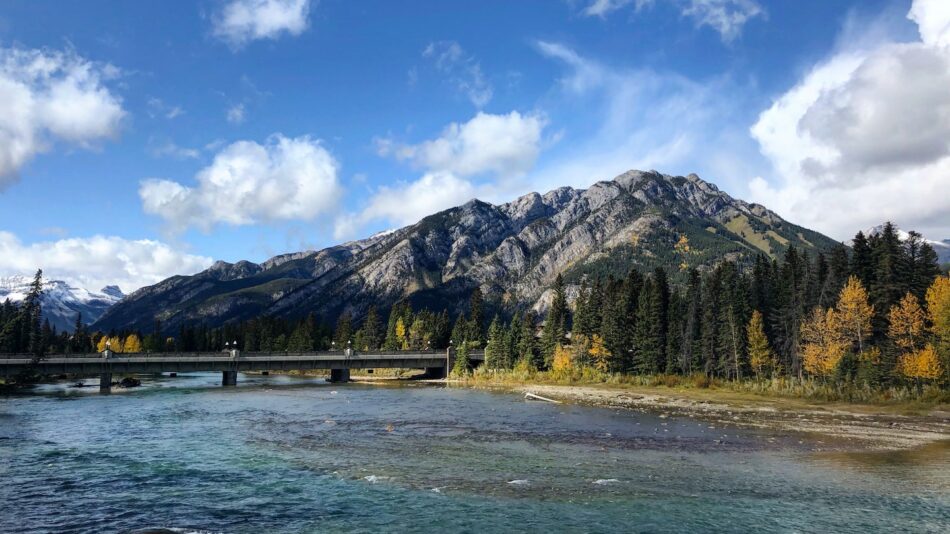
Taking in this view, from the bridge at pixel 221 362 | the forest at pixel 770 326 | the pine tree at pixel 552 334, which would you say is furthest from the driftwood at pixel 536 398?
the bridge at pixel 221 362

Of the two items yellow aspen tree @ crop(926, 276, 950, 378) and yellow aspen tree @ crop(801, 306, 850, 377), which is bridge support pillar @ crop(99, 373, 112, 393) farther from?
yellow aspen tree @ crop(926, 276, 950, 378)

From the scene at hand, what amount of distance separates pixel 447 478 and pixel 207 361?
103835mm

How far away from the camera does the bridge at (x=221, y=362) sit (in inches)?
3964

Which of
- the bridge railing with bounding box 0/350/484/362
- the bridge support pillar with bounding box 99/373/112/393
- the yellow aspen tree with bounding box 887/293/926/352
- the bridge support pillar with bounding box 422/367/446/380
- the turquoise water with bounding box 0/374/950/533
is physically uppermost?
the yellow aspen tree with bounding box 887/293/926/352

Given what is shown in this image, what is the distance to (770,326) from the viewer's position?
10731cm

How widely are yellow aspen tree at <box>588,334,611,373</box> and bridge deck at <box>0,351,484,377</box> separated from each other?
40.7 meters

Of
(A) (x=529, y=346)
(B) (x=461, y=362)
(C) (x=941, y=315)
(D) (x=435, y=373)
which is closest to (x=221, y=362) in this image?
(D) (x=435, y=373)

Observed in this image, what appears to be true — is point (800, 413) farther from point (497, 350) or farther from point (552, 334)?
point (497, 350)

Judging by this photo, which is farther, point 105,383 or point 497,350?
point 497,350

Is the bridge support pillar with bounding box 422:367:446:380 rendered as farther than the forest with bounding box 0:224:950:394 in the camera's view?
Yes

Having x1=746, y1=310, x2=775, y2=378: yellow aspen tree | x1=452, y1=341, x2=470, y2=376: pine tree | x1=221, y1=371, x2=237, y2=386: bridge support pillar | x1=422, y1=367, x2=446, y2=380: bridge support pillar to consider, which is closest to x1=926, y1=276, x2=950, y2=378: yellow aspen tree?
x1=746, y1=310, x2=775, y2=378: yellow aspen tree

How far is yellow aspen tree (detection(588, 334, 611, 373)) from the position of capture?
115 metres

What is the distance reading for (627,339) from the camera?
4560 inches

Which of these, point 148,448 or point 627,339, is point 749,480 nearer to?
point 148,448
